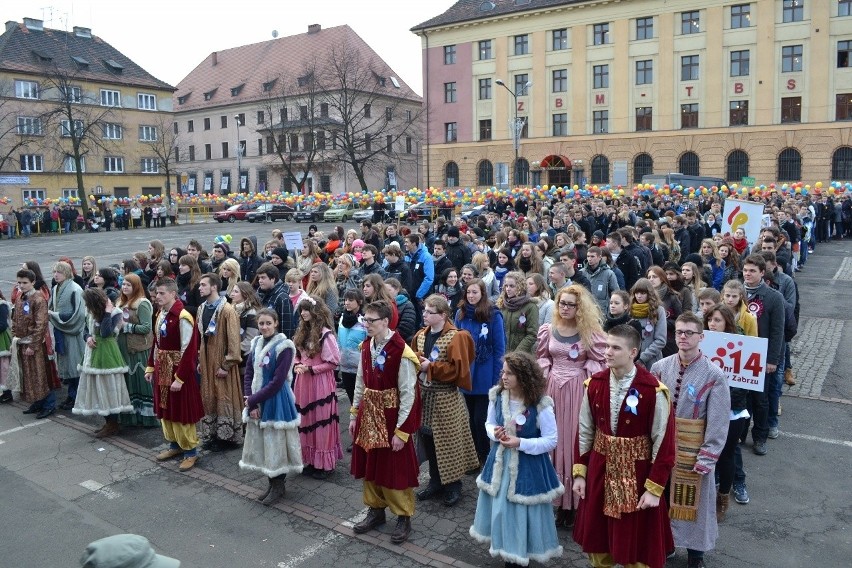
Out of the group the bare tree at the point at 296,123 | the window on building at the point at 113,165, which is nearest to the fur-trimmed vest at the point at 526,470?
the bare tree at the point at 296,123

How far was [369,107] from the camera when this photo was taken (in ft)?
212

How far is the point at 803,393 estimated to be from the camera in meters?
9.52

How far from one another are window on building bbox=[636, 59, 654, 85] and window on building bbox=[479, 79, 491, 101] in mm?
10891

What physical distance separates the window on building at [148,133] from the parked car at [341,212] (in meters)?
30.0

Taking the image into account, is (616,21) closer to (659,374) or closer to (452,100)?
(452,100)

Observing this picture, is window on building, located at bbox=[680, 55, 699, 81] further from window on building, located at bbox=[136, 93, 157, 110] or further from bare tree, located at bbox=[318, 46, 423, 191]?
window on building, located at bbox=[136, 93, 157, 110]

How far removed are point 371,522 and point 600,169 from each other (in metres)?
48.6

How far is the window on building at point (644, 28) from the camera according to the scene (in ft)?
160

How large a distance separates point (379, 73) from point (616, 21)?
88.2 feet

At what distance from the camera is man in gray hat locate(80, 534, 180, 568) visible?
2.61 meters

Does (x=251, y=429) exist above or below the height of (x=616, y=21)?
below

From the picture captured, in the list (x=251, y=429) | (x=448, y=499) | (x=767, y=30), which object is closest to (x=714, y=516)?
(x=448, y=499)

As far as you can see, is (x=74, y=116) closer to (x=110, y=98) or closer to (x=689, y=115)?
(x=110, y=98)

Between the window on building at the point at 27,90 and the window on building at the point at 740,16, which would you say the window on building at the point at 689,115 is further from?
the window on building at the point at 27,90
